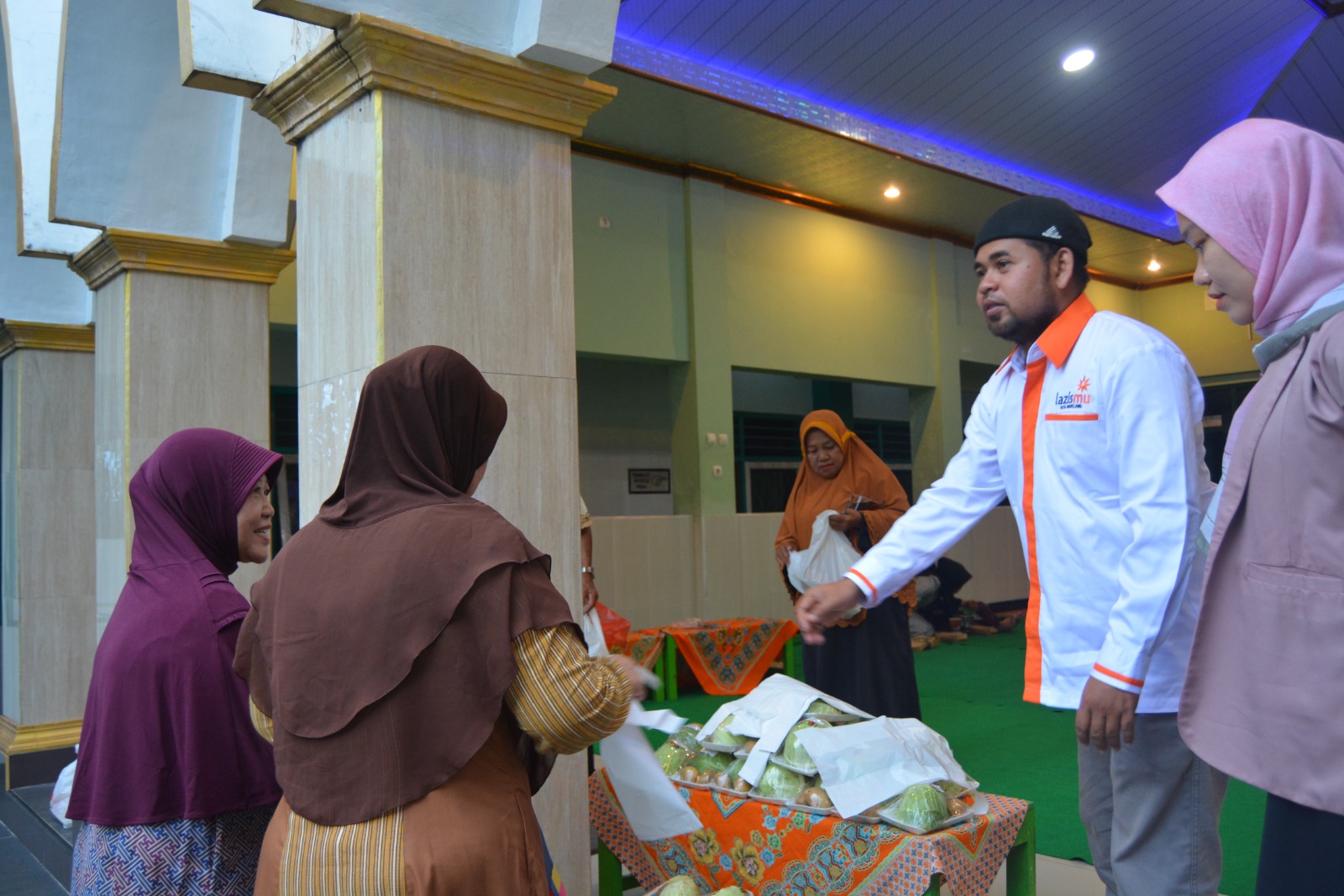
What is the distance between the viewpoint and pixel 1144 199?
11078 millimetres

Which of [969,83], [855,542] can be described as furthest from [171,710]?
[969,83]

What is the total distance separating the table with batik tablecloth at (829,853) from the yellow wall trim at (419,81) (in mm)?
1794

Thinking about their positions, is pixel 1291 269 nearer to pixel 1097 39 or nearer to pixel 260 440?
pixel 260 440

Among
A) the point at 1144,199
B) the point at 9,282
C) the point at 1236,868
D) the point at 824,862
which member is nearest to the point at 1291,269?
the point at 824,862

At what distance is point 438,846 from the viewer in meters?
1.43

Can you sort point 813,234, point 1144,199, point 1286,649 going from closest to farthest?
point 1286,649
point 813,234
point 1144,199

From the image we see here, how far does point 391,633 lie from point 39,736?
5051mm

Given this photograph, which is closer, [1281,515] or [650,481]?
[1281,515]

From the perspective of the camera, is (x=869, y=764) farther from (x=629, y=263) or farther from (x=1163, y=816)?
(x=629, y=263)

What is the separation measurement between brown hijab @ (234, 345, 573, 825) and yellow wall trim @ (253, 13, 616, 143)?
A: 48.2 inches

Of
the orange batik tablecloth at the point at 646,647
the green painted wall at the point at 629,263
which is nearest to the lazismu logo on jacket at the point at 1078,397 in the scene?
the orange batik tablecloth at the point at 646,647

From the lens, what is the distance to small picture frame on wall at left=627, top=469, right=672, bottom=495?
996 cm

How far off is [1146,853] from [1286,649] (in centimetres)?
75

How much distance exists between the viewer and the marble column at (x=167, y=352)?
428 centimetres
